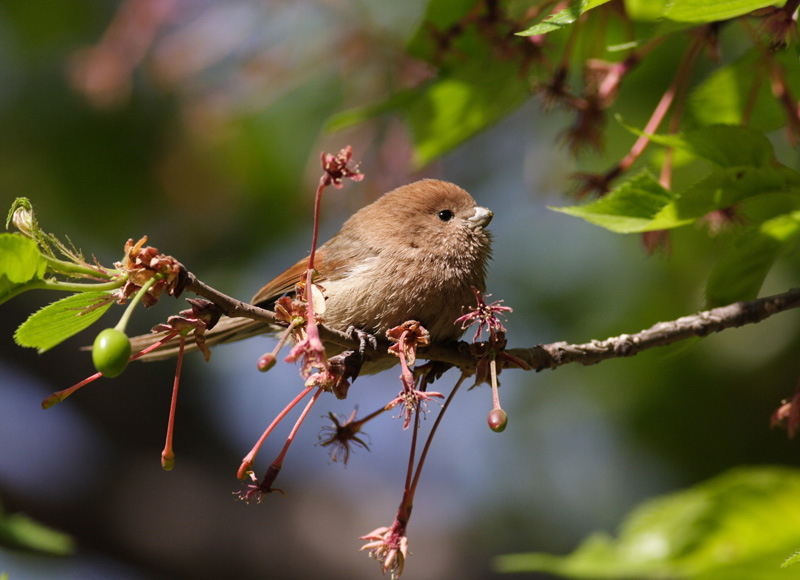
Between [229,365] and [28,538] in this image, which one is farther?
[229,365]

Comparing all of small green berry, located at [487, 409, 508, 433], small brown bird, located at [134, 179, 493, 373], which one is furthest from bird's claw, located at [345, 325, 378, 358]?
small green berry, located at [487, 409, 508, 433]

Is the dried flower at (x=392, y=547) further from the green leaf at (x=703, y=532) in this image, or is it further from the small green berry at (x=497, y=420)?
the green leaf at (x=703, y=532)

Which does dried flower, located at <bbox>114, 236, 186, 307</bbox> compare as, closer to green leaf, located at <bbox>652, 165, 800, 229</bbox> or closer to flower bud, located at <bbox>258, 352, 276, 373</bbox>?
flower bud, located at <bbox>258, 352, 276, 373</bbox>

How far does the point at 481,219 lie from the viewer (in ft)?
11.9

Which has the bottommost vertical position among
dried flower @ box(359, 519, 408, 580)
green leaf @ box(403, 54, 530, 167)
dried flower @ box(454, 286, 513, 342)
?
dried flower @ box(359, 519, 408, 580)

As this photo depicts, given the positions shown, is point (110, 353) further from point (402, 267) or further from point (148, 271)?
point (402, 267)

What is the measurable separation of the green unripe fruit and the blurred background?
3494 millimetres

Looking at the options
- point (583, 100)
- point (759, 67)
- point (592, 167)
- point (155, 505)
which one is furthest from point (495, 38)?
point (155, 505)

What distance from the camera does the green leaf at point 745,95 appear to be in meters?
3.03

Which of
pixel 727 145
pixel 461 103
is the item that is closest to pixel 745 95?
pixel 727 145

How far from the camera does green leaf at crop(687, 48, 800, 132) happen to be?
3.03 meters

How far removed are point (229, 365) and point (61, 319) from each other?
5.03 metres

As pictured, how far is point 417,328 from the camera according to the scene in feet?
7.83

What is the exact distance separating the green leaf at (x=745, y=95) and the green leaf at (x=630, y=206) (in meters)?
0.80
